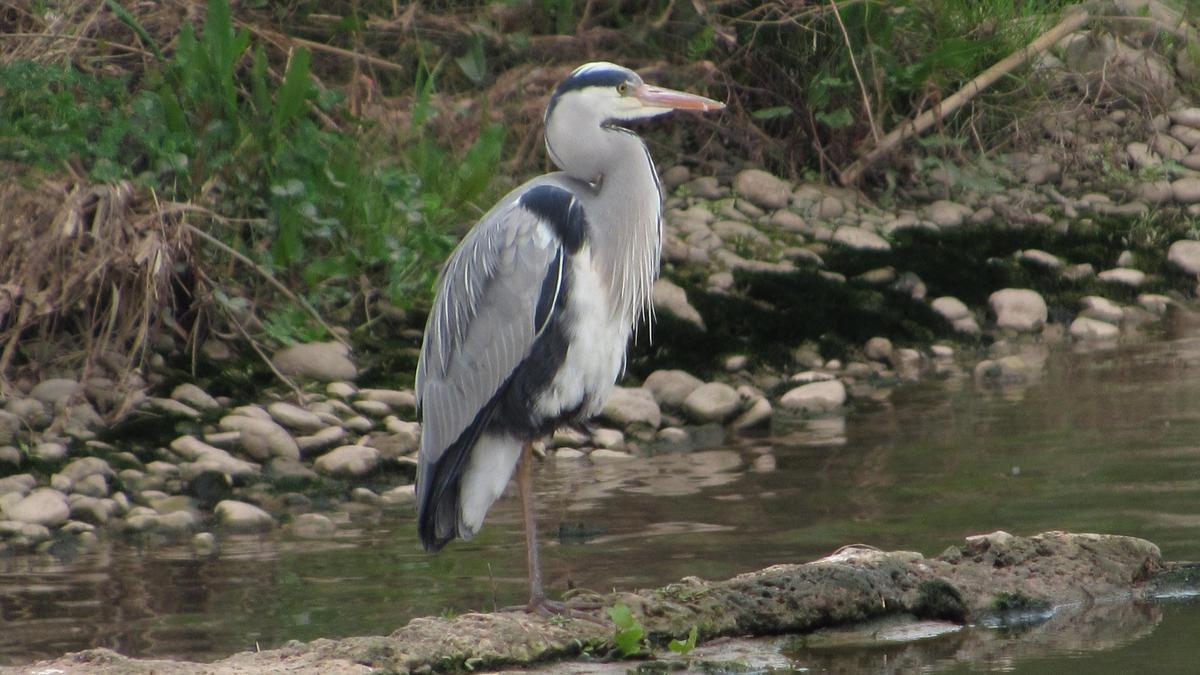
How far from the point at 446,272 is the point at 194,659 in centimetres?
140

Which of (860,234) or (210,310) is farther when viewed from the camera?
(860,234)

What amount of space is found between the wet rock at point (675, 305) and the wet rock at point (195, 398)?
2.42 m

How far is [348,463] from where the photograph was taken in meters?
7.28

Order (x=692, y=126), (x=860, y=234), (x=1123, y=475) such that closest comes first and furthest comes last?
(x=1123, y=475) < (x=860, y=234) < (x=692, y=126)

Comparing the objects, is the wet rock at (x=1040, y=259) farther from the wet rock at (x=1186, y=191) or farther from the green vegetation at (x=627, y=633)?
the green vegetation at (x=627, y=633)

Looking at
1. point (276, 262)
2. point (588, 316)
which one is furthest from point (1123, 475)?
point (276, 262)

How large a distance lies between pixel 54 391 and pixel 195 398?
1.95ft

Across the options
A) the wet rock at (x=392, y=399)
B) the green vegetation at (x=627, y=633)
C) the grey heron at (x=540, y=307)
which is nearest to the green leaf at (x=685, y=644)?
the green vegetation at (x=627, y=633)

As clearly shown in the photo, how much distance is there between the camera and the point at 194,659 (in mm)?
4816

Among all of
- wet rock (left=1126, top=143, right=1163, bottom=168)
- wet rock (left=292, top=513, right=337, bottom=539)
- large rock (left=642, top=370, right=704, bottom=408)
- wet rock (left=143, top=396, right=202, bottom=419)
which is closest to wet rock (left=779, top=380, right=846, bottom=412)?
large rock (left=642, top=370, right=704, bottom=408)

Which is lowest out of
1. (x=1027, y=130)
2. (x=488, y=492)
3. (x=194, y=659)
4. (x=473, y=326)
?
(x=194, y=659)

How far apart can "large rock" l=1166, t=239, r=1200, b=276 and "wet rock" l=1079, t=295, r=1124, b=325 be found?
2.07 feet

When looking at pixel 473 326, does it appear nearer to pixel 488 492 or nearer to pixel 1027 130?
pixel 488 492

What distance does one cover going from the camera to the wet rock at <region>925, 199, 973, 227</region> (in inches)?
426
